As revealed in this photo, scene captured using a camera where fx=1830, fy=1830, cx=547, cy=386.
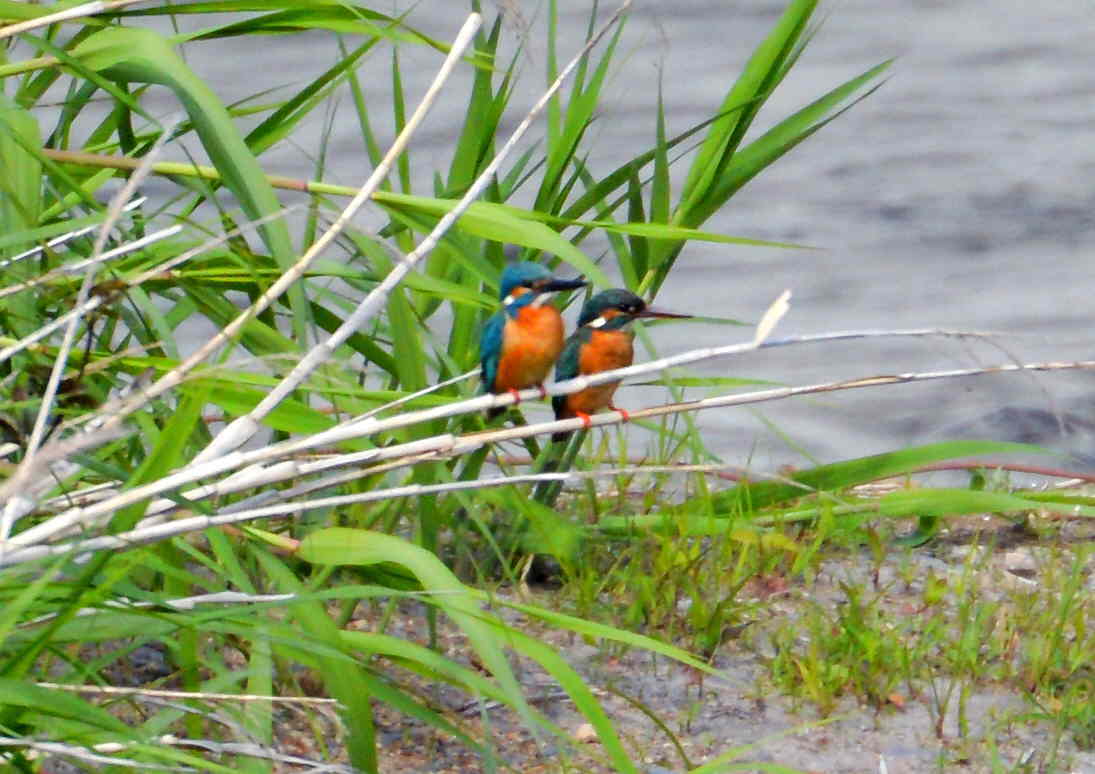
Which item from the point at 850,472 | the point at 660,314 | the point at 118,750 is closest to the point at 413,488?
the point at 118,750

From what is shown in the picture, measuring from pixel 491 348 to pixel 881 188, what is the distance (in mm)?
3613

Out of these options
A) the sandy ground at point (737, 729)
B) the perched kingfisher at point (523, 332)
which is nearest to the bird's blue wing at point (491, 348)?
the perched kingfisher at point (523, 332)

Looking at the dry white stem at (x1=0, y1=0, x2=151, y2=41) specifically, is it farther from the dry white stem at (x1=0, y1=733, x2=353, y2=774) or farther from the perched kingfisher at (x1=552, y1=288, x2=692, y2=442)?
the perched kingfisher at (x1=552, y1=288, x2=692, y2=442)

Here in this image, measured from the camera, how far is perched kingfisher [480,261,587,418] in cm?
264

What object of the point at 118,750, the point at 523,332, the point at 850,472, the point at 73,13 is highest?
the point at 73,13

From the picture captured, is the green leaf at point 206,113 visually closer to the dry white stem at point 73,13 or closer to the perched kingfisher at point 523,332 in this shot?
the dry white stem at point 73,13

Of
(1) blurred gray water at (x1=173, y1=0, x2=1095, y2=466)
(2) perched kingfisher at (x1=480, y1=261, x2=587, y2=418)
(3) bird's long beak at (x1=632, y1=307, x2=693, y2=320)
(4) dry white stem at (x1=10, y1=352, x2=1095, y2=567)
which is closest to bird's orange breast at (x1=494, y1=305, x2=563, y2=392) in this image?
(2) perched kingfisher at (x1=480, y1=261, x2=587, y2=418)

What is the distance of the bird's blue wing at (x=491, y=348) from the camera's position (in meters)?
2.68

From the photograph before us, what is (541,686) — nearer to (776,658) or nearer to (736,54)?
(776,658)

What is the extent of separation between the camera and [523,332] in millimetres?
2684

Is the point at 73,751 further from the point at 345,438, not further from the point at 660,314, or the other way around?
the point at 660,314

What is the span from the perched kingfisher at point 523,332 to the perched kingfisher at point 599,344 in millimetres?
59

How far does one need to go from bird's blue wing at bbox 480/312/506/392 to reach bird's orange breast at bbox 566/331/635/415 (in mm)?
140

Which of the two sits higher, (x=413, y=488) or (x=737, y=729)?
(x=413, y=488)
